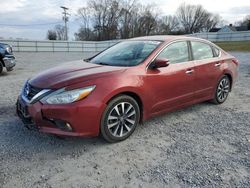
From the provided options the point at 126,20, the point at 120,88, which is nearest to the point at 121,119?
the point at 120,88

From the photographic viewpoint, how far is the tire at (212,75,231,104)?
18.0 feet

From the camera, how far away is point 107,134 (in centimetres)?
366

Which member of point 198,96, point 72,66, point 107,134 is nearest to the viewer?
point 107,134

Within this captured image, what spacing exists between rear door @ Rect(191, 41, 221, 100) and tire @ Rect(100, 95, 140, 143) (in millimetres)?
1539

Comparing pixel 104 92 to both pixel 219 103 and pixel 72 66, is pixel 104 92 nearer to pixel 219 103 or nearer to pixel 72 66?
pixel 72 66

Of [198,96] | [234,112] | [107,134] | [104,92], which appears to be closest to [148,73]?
[104,92]

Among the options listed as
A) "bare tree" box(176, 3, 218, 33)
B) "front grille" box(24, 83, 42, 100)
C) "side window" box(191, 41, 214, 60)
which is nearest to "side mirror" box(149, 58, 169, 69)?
"side window" box(191, 41, 214, 60)

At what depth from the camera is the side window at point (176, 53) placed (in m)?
4.37

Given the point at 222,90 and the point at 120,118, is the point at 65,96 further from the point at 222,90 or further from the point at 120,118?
the point at 222,90

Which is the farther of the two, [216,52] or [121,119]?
[216,52]

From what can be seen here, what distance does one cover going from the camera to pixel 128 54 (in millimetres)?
4441

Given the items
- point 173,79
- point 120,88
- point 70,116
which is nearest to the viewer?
point 70,116

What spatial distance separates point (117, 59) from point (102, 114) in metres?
1.25

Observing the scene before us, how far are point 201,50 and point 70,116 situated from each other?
304cm
